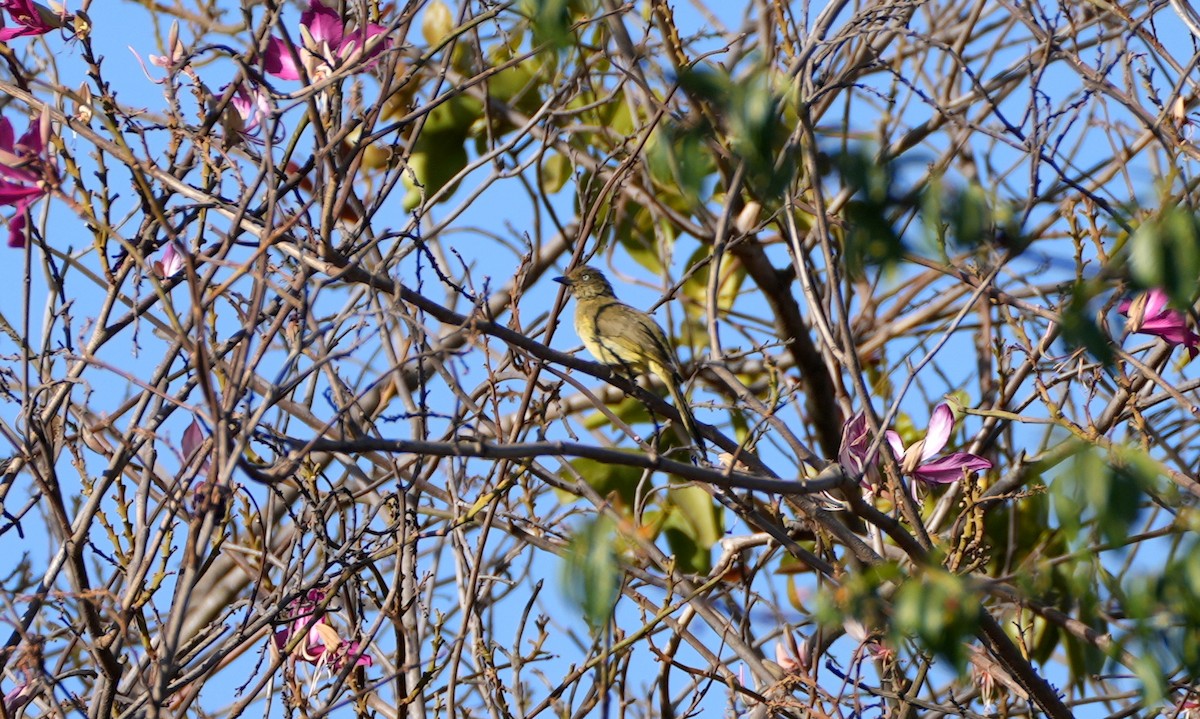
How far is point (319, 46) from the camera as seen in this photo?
3.50 m

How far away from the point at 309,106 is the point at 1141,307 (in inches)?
79.0

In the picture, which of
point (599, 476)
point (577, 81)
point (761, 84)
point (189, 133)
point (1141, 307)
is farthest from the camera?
point (599, 476)

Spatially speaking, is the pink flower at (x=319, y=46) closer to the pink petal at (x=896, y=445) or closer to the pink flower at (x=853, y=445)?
the pink flower at (x=853, y=445)

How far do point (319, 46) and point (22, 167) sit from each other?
82 cm

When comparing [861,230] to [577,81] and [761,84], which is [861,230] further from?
[577,81]

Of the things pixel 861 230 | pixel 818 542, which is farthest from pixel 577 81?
pixel 861 230

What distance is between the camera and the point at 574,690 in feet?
12.8

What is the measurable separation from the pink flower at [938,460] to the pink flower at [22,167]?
2249 millimetres

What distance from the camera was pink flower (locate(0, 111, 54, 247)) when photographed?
114 inches

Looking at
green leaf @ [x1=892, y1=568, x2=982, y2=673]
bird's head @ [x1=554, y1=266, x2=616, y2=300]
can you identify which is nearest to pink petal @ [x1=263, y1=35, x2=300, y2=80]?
green leaf @ [x1=892, y1=568, x2=982, y2=673]

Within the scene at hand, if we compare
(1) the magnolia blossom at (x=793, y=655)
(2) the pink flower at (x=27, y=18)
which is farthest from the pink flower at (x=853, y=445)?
(2) the pink flower at (x=27, y=18)

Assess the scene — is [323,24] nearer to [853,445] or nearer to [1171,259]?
[853,445]

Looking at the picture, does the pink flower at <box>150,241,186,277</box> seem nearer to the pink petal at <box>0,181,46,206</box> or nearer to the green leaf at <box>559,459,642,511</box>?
the pink petal at <box>0,181,46,206</box>

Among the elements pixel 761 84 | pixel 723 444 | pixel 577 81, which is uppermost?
pixel 577 81
